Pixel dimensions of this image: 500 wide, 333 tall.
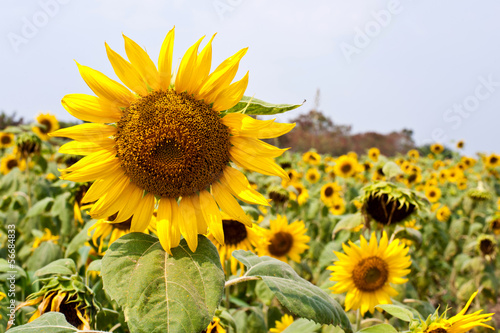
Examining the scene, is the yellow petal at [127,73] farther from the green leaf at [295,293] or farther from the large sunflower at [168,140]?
the green leaf at [295,293]

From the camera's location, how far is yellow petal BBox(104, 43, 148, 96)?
3.54 ft

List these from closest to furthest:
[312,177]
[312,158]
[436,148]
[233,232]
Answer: [233,232]
[312,177]
[312,158]
[436,148]

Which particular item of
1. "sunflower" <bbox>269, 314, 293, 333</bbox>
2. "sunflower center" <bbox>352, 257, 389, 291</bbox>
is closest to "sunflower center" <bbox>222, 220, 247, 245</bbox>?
"sunflower" <bbox>269, 314, 293, 333</bbox>

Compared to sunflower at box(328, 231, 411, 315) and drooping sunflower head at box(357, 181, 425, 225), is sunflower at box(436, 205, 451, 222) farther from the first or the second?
sunflower at box(328, 231, 411, 315)

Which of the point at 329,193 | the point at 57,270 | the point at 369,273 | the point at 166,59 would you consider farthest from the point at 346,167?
the point at 166,59

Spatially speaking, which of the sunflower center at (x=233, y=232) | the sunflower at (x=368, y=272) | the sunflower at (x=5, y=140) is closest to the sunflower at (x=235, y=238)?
the sunflower center at (x=233, y=232)

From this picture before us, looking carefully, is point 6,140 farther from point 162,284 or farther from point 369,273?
point 162,284

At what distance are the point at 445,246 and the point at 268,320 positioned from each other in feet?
14.3

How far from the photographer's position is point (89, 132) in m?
1.14

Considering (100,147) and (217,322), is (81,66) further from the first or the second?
(217,322)

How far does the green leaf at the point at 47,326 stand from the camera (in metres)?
1.03

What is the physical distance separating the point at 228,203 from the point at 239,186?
0.21 ft

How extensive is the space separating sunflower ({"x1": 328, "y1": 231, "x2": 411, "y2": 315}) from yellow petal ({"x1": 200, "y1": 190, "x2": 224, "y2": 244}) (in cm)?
122

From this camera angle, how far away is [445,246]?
5988 millimetres
